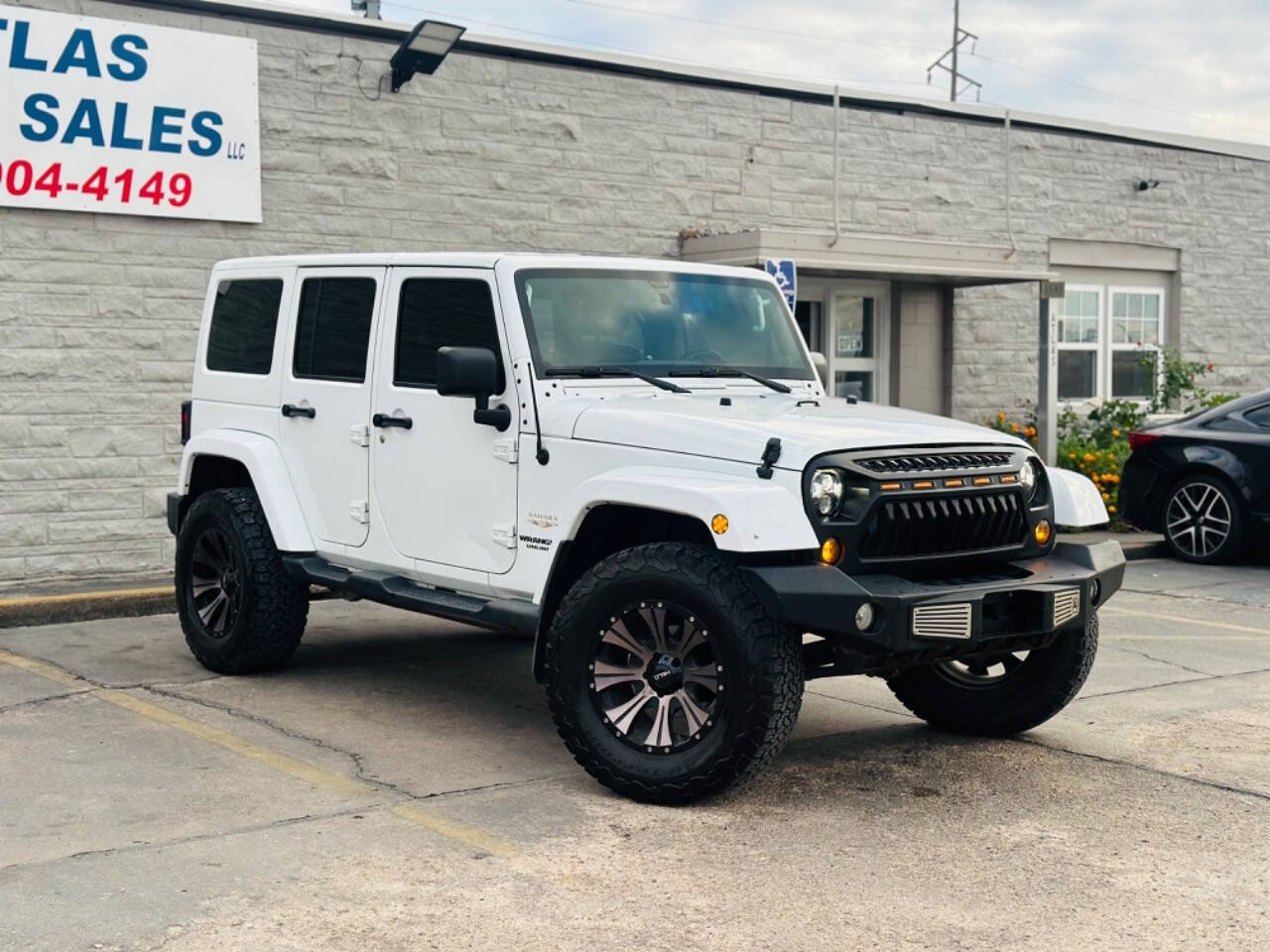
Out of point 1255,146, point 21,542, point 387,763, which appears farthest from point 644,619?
point 1255,146

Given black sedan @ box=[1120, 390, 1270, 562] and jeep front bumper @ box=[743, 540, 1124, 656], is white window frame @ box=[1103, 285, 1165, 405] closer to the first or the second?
black sedan @ box=[1120, 390, 1270, 562]

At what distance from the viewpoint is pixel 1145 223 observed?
17.7 meters

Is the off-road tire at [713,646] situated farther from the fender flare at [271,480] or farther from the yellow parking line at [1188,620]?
the yellow parking line at [1188,620]

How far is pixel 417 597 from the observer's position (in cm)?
700

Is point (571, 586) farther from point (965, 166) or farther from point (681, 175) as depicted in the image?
point (965, 166)

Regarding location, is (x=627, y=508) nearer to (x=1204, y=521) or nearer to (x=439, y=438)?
(x=439, y=438)

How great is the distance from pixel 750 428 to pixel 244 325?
3.55m

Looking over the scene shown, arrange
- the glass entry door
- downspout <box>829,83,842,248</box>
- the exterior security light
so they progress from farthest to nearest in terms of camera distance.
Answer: the glass entry door < downspout <box>829,83,842,248</box> < the exterior security light

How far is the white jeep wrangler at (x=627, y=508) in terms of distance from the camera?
5.71 meters

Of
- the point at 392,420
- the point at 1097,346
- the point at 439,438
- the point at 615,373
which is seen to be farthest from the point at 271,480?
the point at 1097,346

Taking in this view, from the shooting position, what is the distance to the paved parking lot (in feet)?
15.2

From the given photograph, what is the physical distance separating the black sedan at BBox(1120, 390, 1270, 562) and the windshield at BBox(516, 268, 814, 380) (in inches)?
259

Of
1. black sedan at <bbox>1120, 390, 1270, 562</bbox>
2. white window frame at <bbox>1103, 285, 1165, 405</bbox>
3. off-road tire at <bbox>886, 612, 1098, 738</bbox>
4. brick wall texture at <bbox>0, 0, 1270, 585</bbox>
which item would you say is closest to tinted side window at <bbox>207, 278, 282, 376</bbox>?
brick wall texture at <bbox>0, 0, 1270, 585</bbox>

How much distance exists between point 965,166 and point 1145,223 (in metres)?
2.74
